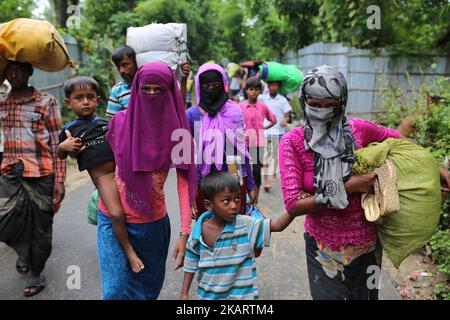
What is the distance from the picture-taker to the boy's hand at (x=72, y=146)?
220 centimetres

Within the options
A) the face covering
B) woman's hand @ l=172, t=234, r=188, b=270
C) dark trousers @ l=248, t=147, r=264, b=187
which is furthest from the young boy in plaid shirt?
dark trousers @ l=248, t=147, r=264, b=187

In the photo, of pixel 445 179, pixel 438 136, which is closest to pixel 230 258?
pixel 445 179

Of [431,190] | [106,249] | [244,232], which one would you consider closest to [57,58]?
[106,249]

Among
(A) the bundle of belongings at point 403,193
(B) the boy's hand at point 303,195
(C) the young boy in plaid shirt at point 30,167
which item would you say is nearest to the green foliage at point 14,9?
(C) the young boy in plaid shirt at point 30,167

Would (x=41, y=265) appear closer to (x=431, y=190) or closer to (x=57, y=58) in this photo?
(x=57, y=58)

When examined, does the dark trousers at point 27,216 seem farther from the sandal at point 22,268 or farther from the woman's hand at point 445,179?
the woman's hand at point 445,179

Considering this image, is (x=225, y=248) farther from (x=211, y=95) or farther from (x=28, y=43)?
(x=28, y=43)

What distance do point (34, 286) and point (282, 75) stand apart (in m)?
5.66

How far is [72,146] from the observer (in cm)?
219

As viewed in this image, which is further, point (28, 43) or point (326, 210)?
point (28, 43)

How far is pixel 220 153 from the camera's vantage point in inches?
136

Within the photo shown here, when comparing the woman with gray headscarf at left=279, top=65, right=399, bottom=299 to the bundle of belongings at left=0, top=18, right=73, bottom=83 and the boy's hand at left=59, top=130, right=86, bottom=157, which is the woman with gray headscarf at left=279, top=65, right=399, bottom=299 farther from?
the bundle of belongings at left=0, top=18, right=73, bottom=83

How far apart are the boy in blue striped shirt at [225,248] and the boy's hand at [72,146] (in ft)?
2.54

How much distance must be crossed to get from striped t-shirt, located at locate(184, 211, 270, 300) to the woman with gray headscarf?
31 centimetres
